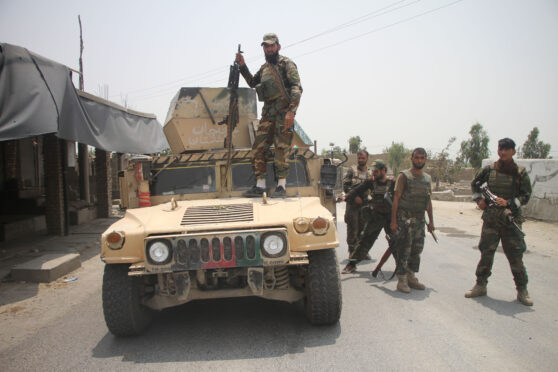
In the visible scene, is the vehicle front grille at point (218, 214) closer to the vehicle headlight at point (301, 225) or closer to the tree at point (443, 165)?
the vehicle headlight at point (301, 225)

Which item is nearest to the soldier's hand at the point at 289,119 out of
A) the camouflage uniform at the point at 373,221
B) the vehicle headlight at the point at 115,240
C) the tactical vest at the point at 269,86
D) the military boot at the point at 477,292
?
the tactical vest at the point at 269,86

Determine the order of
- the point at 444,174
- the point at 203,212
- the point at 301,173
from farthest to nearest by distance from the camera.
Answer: the point at 444,174, the point at 301,173, the point at 203,212

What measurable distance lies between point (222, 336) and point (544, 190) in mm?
10615

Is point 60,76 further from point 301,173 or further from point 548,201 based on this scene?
point 548,201

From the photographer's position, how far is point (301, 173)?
4.94 meters

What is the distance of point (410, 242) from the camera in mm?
4980

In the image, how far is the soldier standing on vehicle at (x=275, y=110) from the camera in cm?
464

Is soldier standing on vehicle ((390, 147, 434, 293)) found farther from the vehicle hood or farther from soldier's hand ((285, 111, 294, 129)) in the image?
soldier's hand ((285, 111, 294, 129))

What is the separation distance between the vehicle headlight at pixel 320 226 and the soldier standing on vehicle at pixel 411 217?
189 centimetres

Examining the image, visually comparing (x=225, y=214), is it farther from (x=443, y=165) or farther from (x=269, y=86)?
(x=443, y=165)

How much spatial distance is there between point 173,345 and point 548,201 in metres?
10.9

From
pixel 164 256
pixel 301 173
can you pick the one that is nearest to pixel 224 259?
pixel 164 256

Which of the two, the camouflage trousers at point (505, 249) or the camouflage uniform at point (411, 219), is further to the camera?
the camouflage uniform at point (411, 219)

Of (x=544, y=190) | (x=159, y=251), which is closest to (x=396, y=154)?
(x=544, y=190)
